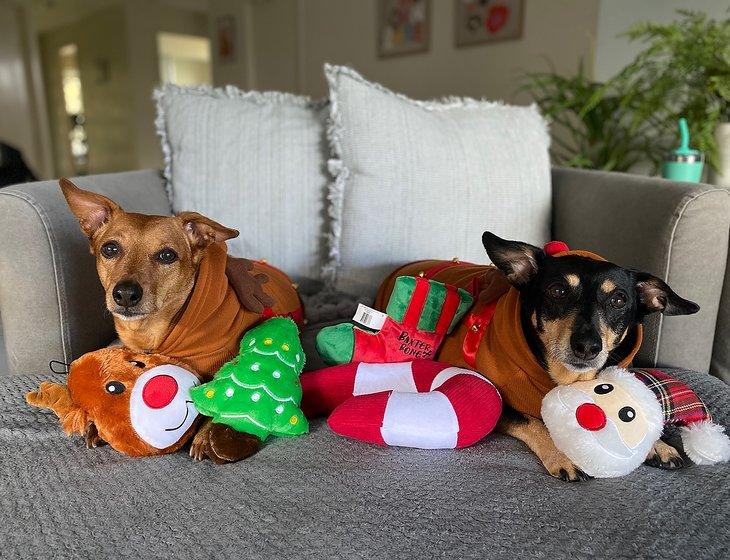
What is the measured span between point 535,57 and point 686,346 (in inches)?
79.1

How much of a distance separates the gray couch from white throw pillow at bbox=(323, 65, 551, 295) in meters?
0.41

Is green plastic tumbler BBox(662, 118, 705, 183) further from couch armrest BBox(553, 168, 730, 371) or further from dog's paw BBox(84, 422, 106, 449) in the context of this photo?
dog's paw BBox(84, 422, 106, 449)

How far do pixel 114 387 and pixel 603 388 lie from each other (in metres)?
0.82

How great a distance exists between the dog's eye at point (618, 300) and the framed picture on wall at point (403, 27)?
2688 mm

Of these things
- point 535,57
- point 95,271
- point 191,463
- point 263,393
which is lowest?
point 191,463

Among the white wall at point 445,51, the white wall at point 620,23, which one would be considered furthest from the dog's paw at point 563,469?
the white wall at point 445,51

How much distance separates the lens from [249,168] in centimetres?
157

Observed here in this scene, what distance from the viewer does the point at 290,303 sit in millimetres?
1259

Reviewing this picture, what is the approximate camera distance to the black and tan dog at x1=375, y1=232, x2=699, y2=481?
89 centimetres

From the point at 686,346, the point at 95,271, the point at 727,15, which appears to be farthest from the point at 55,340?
the point at 727,15

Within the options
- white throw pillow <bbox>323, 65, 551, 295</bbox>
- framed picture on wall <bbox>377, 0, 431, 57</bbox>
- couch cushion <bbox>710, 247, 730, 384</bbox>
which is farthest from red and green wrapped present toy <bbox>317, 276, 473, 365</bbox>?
framed picture on wall <bbox>377, 0, 431, 57</bbox>

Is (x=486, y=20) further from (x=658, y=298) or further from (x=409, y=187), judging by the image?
(x=658, y=298)

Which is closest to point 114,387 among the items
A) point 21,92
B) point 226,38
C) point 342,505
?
point 342,505

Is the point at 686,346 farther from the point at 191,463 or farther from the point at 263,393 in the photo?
the point at 191,463
